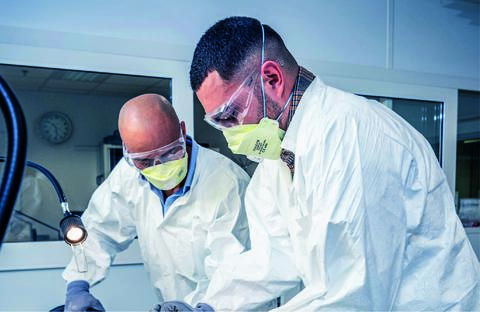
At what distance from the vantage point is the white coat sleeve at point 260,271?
1.12 meters

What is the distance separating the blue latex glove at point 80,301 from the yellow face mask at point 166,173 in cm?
40

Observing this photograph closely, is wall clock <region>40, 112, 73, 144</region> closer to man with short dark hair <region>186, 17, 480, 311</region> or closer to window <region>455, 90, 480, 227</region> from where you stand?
man with short dark hair <region>186, 17, 480, 311</region>

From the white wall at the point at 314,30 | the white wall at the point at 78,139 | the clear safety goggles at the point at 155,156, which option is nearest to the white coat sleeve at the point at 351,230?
the clear safety goggles at the point at 155,156

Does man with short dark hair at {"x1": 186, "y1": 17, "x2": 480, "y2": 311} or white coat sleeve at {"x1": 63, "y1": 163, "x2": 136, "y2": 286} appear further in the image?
white coat sleeve at {"x1": 63, "y1": 163, "x2": 136, "y2": 286}

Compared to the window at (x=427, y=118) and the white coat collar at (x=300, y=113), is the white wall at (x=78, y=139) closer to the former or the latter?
the window at (x=427, y=118)

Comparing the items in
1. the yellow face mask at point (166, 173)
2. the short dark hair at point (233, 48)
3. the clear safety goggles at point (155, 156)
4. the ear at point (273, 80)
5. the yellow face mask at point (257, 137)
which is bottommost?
the yellow face mask at point (166, 173)

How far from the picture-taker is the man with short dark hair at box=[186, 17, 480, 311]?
81cm

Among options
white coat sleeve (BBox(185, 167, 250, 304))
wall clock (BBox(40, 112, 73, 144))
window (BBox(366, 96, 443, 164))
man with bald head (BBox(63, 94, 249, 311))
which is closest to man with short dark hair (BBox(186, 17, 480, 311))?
white coat sleeve (BBox(185, 167, 250, 304))

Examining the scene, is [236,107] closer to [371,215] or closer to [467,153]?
[371,215]

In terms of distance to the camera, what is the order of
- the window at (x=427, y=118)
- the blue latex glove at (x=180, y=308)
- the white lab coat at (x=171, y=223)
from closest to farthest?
the blue latex glove at (x=180, y=308) < the white lab coat at (x=171, y=223) < the window at (x=427, y=118)

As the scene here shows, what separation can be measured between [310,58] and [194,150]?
81 cm

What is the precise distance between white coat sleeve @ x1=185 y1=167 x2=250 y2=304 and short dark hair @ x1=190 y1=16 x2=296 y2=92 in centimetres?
49

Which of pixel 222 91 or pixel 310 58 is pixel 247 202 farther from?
pixel 310 58

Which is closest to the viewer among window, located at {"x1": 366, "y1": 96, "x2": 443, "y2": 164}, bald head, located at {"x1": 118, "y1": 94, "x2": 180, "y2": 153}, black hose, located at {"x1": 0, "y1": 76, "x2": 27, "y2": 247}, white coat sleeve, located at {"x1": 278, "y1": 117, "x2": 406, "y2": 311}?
black hose, located at {"x1": 0, "y1": 76, "x2": 27, "y2": 247}
